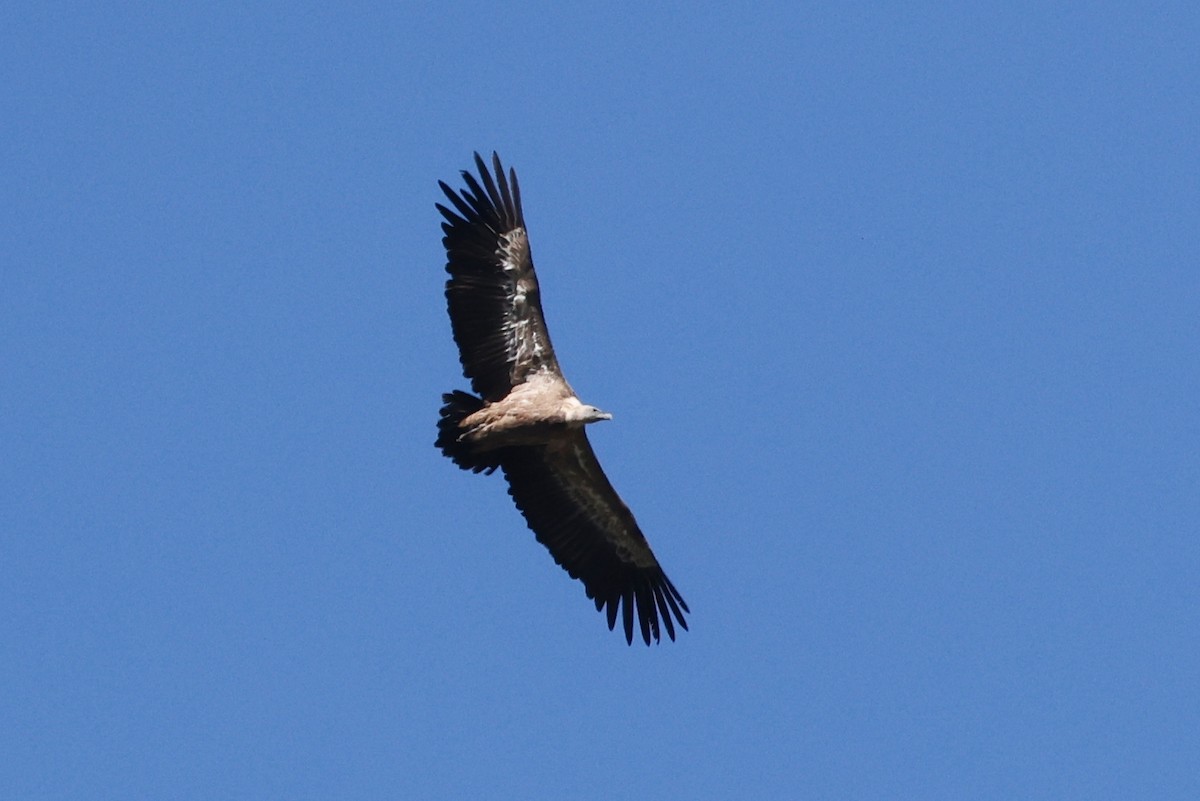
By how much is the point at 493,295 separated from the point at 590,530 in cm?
287

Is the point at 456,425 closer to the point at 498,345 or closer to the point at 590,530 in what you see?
the point at 498,345

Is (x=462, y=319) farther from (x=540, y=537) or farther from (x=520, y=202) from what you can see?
(x=540, y=537)

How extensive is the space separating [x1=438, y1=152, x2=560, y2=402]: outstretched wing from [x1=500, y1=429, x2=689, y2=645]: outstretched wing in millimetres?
908

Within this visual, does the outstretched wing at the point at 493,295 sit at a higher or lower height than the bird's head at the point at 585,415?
higher

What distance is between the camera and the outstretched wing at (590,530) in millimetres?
19375

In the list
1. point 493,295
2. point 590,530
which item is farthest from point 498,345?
point 590,530

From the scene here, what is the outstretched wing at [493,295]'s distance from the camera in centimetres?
1859

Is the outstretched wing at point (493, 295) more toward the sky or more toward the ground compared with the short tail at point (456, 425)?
more toward the sky

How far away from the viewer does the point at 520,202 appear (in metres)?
18.8

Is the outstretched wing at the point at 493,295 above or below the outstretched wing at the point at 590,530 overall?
above

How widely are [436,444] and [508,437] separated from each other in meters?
0.70

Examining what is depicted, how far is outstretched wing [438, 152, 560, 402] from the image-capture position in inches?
732

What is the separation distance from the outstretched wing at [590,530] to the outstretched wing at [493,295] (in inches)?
35.7

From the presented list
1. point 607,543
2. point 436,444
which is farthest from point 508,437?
point 607,543
